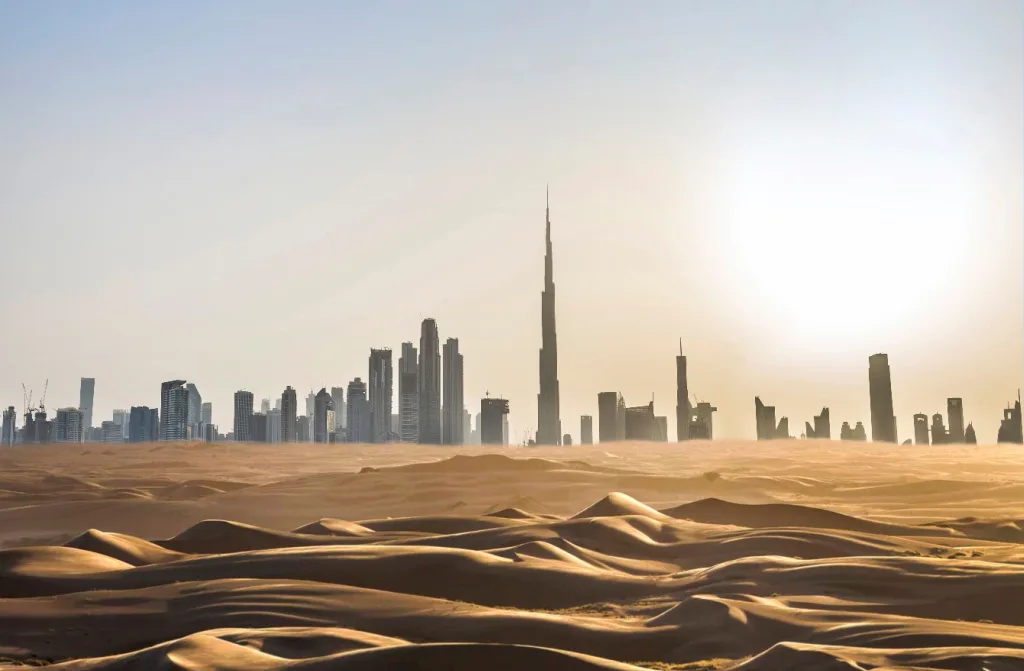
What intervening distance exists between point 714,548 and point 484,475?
53.3ft

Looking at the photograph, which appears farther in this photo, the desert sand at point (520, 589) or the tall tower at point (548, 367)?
the tall tower at point (548, 367)

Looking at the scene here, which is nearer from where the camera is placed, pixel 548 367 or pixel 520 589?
pixel 520 589

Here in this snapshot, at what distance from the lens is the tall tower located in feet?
461

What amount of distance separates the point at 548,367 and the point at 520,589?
473 ft

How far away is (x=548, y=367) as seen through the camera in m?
156

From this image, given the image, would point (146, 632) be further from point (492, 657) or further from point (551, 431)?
point (551, 431)

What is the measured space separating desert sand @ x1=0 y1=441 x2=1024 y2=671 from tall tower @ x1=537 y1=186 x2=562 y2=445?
373 ft

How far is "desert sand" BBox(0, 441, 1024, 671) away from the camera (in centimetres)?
778

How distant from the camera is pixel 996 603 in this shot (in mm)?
10031

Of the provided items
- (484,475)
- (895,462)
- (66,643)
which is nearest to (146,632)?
(66,643)

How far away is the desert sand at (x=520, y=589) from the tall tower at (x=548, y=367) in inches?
4474

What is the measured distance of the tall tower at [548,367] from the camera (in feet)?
461

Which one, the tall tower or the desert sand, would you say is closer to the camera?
the desert sand

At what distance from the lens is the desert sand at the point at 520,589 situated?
7.78 m
